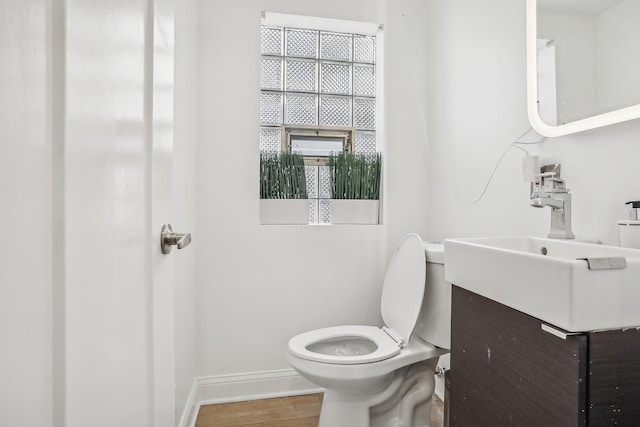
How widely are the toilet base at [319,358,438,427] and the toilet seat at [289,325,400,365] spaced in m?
0.14

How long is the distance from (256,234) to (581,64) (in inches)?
59.4

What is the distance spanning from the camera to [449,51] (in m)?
1.76

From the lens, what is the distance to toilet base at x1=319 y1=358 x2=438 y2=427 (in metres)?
1.36

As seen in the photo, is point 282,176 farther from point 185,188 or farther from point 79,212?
point 79,212

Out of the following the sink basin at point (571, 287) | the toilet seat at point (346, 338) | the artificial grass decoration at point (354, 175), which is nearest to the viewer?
the sink basin at point (571, 287)

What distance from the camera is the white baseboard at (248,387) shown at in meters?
1.73

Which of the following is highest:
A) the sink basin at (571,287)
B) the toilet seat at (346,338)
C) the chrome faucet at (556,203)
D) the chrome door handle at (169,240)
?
the chrome faucet at (556,203)

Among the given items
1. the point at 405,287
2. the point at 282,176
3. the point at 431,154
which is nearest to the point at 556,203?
the point at 405,287

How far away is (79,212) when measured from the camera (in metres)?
0.40

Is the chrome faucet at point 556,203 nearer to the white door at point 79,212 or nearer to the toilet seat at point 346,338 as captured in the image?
the toilet seat at point 346,338

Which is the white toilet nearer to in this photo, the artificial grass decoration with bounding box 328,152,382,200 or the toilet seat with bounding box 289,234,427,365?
the toilet seat with bounding box 289,234,427,365

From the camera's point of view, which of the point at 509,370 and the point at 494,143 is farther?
the point at 494,143

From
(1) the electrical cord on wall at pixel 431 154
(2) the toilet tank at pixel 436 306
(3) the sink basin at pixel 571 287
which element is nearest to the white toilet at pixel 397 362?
(2) the toilet tank at pixel 436 306

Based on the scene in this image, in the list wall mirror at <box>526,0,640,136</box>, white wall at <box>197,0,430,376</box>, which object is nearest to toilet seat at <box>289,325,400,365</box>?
white wall at <box>197,0,430,376</box>
